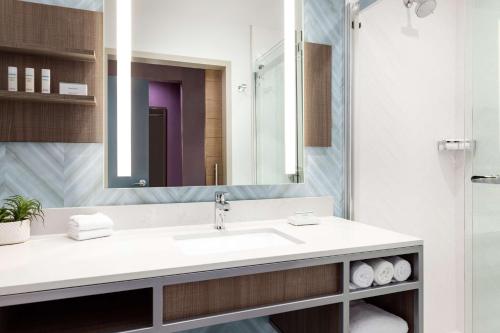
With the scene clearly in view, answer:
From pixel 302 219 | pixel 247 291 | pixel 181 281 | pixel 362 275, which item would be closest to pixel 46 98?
pixel 181 281

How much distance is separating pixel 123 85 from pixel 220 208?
0.71 meters

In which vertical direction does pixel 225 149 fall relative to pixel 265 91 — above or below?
below

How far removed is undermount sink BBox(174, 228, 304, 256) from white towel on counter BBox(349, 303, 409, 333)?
0.42 meters

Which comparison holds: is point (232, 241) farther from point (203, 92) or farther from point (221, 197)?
point (203, 92)

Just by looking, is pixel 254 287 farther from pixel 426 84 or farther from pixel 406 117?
pixel 426 84

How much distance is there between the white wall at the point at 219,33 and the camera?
1.53m

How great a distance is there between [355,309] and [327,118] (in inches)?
39.3

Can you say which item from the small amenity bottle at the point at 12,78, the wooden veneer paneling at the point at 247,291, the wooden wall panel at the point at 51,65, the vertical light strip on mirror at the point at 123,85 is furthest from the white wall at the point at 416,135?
the small amenity bottle at the point at 12,78

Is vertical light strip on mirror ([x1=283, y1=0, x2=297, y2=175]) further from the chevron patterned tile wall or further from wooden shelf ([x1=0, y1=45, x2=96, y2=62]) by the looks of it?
wooden shelf ([x1=0, y1=45, x2=96, y2=62])

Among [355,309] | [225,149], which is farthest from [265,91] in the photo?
[355,309]

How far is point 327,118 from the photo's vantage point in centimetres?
186

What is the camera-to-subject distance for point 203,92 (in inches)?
63.3

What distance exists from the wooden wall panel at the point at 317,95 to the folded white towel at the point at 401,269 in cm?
75

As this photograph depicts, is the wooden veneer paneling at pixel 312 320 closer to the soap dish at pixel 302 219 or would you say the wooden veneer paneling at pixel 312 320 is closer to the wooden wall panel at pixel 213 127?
the soap dish at pixel 302 219
